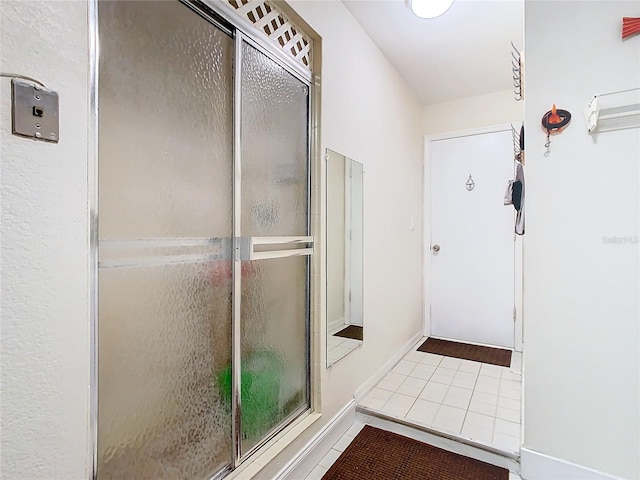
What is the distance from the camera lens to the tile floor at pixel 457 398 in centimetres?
187

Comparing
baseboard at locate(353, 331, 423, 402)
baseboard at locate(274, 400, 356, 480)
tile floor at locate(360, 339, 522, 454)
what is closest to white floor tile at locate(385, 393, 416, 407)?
tile floor at locate(360, 339, 522, 454)

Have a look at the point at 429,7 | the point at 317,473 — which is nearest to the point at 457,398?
the point at 317,473

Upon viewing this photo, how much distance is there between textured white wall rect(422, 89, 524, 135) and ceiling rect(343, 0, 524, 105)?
0.42 feet

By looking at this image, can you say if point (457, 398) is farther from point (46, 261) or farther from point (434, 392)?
point (46, 261)

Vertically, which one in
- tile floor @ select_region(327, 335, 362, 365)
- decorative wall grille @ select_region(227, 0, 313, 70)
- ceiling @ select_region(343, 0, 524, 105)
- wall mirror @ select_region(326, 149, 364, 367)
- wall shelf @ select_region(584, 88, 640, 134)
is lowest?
tile floor @ select_region(327, 335, 362, 365)

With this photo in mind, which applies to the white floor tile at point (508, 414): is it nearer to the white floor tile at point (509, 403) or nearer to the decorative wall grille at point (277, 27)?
the white floor tile at point (509, 403)

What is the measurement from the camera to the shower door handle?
4.53ft

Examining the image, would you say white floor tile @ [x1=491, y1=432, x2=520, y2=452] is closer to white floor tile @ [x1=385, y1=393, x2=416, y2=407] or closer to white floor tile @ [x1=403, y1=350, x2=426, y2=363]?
white floor tile @ [x1=385, y1=393, x2=416, y2=407]

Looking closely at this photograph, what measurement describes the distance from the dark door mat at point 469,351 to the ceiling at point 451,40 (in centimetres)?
252

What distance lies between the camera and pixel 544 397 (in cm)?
156

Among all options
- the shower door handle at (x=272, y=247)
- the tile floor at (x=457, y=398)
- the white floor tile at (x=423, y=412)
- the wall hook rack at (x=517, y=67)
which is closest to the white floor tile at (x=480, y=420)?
the tile floor at (x=457, y=398)

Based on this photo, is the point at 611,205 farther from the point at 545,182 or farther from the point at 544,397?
the point at 544,397

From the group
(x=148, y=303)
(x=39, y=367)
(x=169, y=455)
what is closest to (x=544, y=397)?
(x=169, y=455)

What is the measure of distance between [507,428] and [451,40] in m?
2.58
